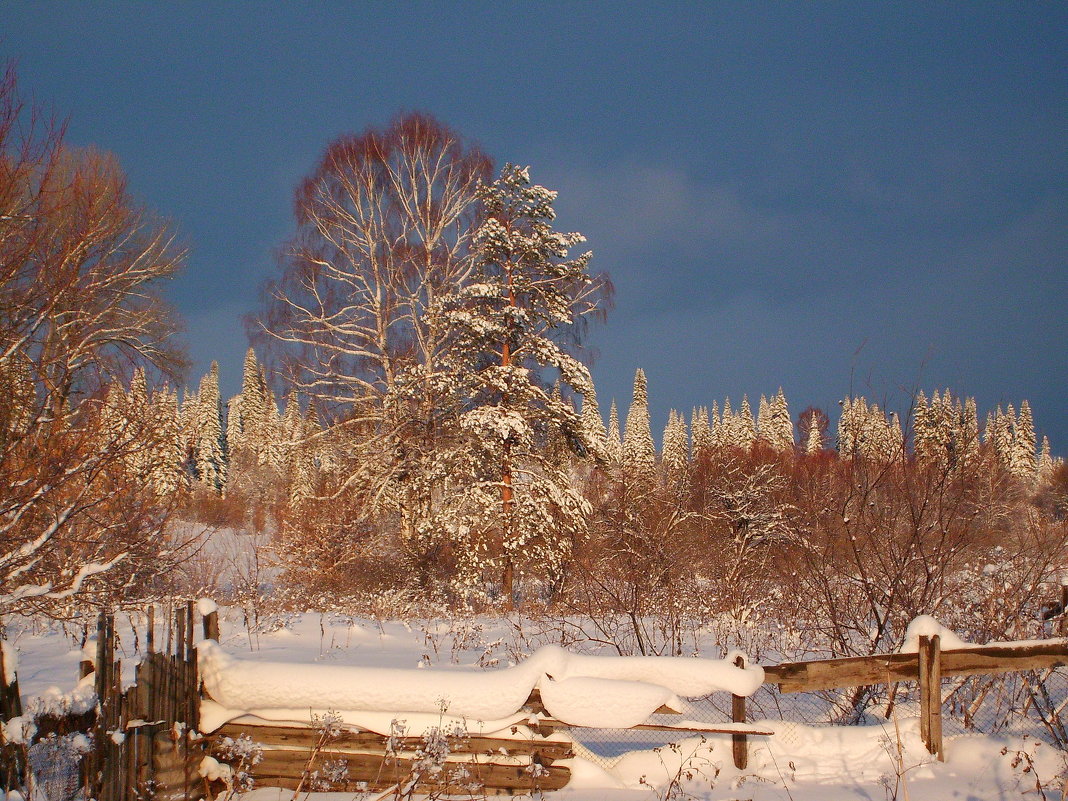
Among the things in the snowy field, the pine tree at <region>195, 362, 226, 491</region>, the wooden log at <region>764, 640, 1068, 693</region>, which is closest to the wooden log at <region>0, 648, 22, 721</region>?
the snowy field

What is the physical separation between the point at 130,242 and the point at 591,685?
15986mm

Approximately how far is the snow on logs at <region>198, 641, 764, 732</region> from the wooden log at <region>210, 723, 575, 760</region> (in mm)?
96

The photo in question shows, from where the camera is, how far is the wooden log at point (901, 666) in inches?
217

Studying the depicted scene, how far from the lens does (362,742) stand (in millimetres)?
5117

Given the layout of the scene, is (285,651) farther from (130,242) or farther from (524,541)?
Answer: (130,242)

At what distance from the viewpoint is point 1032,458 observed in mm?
59562

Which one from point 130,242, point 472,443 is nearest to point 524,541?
point 472,443

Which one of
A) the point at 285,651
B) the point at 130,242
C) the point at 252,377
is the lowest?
the point at 285,651

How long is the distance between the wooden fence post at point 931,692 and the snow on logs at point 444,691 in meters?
1.42

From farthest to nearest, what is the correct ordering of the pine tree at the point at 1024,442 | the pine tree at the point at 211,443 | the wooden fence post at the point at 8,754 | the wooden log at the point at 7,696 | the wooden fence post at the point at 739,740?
the pine tree at the point at 1024,442, the pine tree at the point at 211,443, the wooden fence post at the point at 739,740, the wooden log at the point at 7,696, the wooden fence post at the point at 8,754

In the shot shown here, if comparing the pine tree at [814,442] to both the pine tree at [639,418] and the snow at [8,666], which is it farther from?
the pine tree at [639,418]

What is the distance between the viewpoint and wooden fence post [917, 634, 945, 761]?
5.46 meters

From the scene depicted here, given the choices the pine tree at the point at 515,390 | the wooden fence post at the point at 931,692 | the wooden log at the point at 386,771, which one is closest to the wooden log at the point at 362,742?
the wooden log at the point at 386,771

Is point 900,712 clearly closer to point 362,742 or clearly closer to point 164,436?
point 362,742
